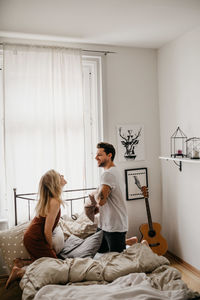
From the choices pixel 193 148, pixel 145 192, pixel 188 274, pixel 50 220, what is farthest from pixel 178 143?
pixel 50 220

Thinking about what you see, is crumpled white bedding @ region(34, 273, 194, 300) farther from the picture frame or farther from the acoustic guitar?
the picture frame

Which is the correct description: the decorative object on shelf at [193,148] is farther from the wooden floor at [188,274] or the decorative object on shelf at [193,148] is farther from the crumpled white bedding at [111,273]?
the wooden floor at [188,274]

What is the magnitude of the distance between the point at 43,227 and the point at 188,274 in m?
1.77

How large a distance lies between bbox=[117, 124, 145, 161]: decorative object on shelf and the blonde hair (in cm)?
121

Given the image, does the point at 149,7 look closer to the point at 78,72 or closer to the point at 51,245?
the point at 78,72

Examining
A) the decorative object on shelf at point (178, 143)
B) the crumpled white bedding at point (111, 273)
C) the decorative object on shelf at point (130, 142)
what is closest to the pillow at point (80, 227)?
the crumpled white bedding at point (111, 273)

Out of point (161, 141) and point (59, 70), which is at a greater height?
point (59, 70)

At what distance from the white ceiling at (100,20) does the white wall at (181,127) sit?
10.5 inches

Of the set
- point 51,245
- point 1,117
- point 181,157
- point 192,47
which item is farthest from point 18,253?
point 192,47

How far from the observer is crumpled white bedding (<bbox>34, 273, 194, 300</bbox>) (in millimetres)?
1788

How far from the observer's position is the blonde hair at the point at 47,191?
264cm

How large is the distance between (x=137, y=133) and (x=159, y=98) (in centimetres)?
59

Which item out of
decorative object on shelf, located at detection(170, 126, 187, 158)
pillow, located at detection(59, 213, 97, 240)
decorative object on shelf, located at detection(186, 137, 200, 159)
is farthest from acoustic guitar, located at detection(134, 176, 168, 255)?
pillow, located at detection(59, 213, 97, 240)

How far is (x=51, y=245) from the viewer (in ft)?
8.64
